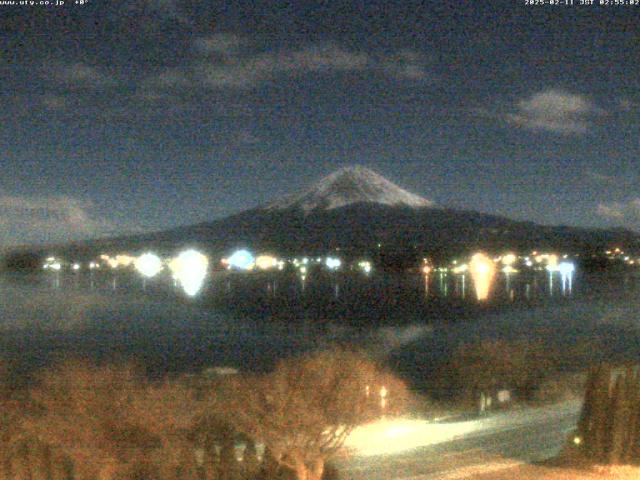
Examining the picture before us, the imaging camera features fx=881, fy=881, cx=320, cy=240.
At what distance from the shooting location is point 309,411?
32.0 feet

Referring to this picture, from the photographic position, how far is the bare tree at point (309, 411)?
9.77 meters

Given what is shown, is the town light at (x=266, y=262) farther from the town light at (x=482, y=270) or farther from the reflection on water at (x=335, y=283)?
the town light at (x=482, y=270)

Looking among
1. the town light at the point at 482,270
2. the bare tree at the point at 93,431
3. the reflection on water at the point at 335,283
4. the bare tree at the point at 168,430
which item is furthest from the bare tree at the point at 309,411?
the town light at the point at 482,270

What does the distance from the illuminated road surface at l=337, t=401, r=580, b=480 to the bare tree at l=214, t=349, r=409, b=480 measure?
1391 millimetres

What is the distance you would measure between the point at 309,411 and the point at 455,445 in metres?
4.92

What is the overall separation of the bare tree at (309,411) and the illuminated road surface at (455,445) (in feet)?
4.56

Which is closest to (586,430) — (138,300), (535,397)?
(535,397)

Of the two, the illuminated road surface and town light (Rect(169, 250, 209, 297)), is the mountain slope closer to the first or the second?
town light (Rect(169, 250, 209, 297))

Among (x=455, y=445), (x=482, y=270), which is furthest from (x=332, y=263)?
(x=455, y=445)

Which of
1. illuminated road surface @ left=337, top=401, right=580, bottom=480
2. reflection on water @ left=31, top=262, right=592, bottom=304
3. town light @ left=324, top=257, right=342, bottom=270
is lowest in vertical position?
illuminated road surface @ left=337, top=401, right=580, bottom=480

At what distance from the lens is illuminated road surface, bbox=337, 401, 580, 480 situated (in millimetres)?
11617

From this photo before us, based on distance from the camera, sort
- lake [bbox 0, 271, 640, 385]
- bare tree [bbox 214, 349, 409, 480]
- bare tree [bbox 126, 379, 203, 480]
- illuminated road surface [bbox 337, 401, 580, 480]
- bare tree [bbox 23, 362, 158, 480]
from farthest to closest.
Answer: lake [bbox 0, 271, 640, 385], illuminated road surface [bbox 337, 401, 580, 480], bare tree [bbox 126, 379, 203, 480], bare tree [bbox 23, 362, 158, 480], bare tree [bbox 214, 349, 409, 480]

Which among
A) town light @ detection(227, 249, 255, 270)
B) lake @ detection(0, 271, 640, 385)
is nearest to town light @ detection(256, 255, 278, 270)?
town light @ detection(227, 249, 255, 270)

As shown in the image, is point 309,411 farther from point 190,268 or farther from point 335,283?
point 190,268
